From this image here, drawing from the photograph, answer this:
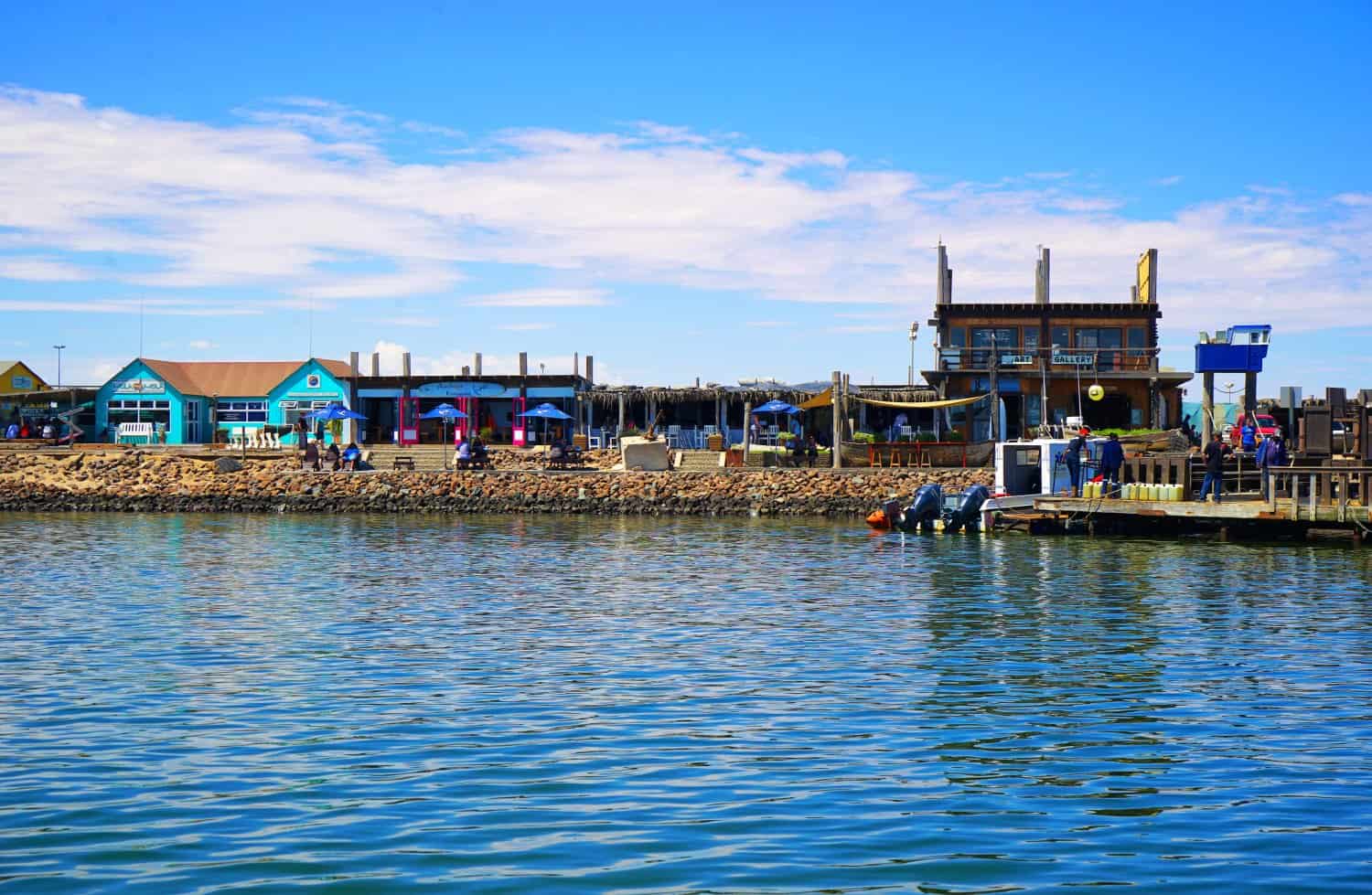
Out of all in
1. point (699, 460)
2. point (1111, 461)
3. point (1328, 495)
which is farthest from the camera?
point (699, 460)

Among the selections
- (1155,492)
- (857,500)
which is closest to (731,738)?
(1155,492)

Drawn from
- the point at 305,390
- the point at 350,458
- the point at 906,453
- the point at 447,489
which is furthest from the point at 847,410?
the point at 305,390

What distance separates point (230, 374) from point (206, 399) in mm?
2599

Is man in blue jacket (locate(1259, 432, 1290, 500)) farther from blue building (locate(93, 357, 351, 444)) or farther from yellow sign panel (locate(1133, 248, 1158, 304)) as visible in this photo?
blue building (locate(93, 357, 351, 444))

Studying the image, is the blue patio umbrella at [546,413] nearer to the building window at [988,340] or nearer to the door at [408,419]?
the door at [408,419]

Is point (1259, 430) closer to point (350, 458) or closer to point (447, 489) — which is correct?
point (447, 489)

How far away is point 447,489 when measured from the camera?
2026 inches

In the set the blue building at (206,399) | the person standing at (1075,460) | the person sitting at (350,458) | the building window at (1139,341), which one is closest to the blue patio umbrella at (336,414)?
the person sitting at (350,458)

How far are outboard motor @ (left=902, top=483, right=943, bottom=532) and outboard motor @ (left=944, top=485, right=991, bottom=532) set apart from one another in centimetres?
57

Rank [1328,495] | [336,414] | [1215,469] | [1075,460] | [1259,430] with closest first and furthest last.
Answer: [1328,495]
[1215,469]
[1075,460]
[1259,430]
[336,414]

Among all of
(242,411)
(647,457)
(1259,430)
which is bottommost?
(647,457)

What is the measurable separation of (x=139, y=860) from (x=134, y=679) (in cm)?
705

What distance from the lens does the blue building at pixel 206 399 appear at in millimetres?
69125

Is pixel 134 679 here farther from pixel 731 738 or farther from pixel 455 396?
pixel 455 396
